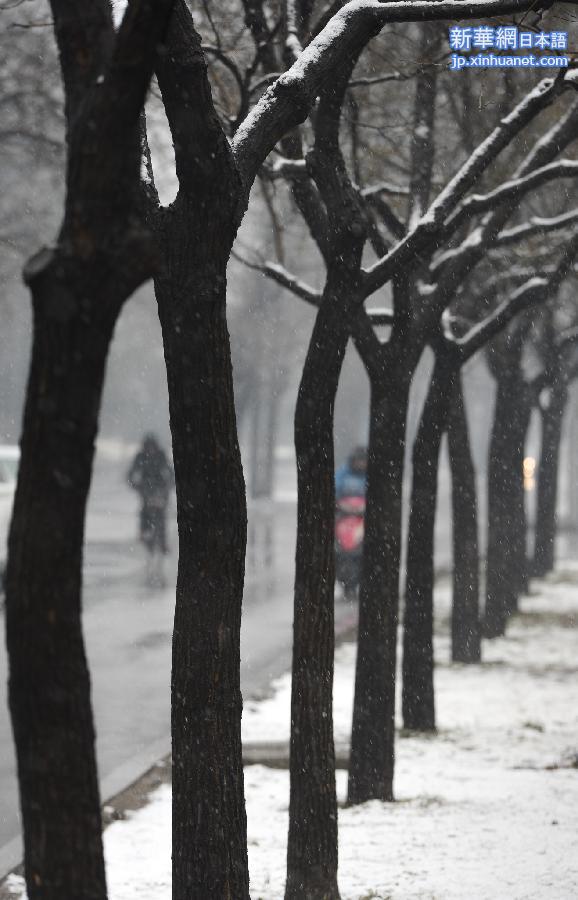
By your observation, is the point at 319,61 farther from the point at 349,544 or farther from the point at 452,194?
the point at 349,544

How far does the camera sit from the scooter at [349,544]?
1833 cm

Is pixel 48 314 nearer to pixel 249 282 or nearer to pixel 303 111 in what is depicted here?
pixel 303 111

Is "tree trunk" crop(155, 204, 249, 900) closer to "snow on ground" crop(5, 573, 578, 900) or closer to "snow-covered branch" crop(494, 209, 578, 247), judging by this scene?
"snow on ground" crop(5, 573, 578, 900)

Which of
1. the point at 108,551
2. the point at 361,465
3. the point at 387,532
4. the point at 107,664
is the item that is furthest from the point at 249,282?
the point at 387,532

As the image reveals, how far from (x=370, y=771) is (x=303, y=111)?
13.0ft

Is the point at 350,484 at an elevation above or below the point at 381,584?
above

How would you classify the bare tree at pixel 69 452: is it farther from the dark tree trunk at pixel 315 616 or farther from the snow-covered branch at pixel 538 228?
the snow-covered branch at pixel 538 228

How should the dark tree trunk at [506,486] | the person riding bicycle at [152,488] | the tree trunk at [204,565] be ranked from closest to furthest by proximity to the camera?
1. the tree trunk at [204,565]
2. the dark tree trunk at [506,486]
3. the person riding bicycle at [152,488]

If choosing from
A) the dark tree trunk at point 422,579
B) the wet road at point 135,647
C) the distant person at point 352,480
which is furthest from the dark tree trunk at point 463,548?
the distant person at point 352,480

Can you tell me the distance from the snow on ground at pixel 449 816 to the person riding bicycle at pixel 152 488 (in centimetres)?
940

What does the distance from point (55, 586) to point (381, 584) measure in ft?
15.6

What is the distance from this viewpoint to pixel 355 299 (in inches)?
255

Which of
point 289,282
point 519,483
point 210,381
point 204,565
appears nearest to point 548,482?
point 519,483

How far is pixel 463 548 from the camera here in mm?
Answer: 12859
